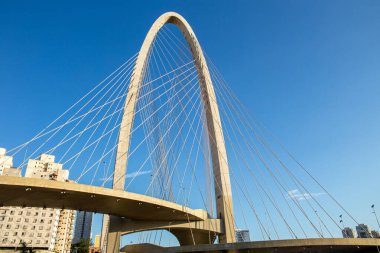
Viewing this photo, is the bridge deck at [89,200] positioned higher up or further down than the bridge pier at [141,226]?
higher up

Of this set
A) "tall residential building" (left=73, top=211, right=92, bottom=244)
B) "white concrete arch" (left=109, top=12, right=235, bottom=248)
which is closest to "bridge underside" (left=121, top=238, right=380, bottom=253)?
"white concrete arch" (left=109, top=12, right=235, bottom=248)

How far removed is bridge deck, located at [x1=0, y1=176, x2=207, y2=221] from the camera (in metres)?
20.1

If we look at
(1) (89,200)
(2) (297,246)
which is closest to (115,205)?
(1) (89,200)

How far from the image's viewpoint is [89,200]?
2423 centimetres

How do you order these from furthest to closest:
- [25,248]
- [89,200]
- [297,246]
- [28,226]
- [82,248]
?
[82,248] → [28,226] → [25,248] → [89,200] → [297,246]

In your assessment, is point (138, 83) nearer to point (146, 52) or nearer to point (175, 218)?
point (146, 52)

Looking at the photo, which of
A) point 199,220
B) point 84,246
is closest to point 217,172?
point 199,220

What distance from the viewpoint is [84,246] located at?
270ft

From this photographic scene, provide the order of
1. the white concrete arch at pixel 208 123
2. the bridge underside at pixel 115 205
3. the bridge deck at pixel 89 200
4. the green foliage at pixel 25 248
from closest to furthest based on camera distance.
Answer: the bridge deck at pixel 89 200 < the bridge underside at pixel 115 205 < the white concrete arch at pixel 208 123 < the green foliage at pixel 25 248

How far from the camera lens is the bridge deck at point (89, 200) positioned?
791 inches

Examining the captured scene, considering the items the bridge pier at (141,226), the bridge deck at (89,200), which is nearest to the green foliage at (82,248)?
the bridge pier at (141,226)

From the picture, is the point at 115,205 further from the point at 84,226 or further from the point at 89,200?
the point at 84,226

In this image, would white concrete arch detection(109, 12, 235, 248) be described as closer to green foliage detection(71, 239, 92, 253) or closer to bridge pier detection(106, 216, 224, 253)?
bridge pier detection(106, 216, 224, 253)

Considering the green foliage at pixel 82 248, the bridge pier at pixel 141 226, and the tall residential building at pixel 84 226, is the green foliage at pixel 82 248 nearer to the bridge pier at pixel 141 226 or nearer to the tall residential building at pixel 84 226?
the bridge pier at pixel 141 226
